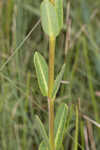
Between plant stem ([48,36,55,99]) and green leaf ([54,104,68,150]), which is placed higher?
plant stem ([48,36,55,99])

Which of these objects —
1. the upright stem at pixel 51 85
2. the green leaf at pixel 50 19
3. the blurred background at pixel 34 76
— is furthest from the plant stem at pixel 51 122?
the blurred background at pixel 34 76

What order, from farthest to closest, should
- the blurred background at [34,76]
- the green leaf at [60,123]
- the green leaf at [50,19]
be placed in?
the blurred background at [34,76] < the green leaf at [60,123] < the green leaf at [50,19]

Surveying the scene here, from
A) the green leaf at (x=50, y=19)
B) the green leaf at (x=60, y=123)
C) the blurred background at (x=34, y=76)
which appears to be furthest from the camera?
the blurred background at (x=34, y=76)

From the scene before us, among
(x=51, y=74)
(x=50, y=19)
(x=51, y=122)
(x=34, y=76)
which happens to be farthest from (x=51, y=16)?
(x=34, y=76)

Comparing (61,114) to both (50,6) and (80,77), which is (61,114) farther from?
(80,77)

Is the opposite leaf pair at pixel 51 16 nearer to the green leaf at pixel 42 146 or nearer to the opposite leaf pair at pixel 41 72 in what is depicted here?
the opposite leaf pair at pixel 41 72

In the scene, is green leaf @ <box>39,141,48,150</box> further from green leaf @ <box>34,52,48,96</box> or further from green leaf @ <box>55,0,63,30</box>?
green leaf @ <box>55,0,63,30</box>

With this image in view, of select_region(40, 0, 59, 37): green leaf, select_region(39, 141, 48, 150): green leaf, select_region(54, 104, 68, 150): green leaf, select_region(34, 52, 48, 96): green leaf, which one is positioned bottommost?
select_region(39, 141, 48, 150): green leaf

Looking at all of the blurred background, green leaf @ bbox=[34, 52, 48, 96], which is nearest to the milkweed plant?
green leaf @ bbox=[34, 52, 48, 96]
